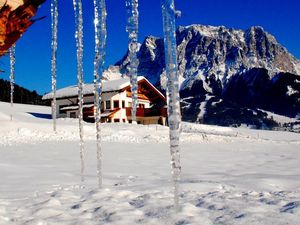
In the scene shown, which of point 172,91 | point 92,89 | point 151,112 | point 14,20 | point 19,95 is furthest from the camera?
point 19,95

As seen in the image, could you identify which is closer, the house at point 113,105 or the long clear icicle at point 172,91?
the long clear icicle at point 172,91

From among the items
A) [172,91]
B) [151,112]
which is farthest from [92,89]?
[172,91]

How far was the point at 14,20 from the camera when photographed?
3.42 m

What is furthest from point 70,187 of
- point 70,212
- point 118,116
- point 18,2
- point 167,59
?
point 118,116

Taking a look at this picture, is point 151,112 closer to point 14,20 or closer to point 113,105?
point 113,105

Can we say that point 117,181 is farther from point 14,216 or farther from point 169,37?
point 169,37

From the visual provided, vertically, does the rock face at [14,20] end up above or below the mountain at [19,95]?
below

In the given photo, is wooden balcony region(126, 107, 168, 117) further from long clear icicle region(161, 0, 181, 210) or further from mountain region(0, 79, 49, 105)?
mountain region(0, 79, 49, 105)

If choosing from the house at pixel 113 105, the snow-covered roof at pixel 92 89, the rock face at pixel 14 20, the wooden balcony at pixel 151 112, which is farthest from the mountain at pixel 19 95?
the rock face at pixel 14 20

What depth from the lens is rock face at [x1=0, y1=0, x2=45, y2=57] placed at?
3.33 metres

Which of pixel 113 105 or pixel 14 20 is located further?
pixel 113 105

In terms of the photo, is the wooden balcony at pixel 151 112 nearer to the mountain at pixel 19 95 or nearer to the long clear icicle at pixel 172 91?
the long clear icicle at pixel 172 91

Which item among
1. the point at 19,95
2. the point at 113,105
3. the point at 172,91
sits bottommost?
the point at 172,91

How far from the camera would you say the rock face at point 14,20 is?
333 centimetres
